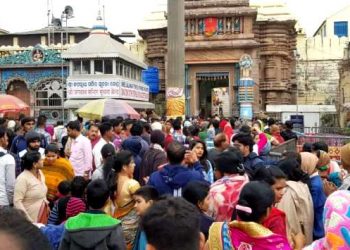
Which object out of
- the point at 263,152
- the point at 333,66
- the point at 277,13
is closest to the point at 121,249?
the point at 263,152

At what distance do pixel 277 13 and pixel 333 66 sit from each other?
5.82 meters

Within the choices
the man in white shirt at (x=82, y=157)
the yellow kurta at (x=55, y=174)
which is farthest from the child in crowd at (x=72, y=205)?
the man in white shirt at (x=82, y=157)

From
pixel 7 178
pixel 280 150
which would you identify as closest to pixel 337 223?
pixel 7 178

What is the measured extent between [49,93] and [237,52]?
1075cm

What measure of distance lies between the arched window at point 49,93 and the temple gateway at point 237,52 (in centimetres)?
679

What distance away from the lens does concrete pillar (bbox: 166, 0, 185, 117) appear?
1728 centimetres

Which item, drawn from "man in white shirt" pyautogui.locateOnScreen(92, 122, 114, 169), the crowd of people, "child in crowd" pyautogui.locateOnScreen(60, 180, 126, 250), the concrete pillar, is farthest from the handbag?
the concrete pillar

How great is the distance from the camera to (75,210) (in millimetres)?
4652

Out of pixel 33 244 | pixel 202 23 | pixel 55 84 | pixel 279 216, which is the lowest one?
pixel 279 216

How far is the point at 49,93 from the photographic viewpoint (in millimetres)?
26688

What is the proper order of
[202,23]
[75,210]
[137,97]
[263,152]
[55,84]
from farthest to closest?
[202,23] < [55,84] < [137,97] < [263,152] < [75,210]

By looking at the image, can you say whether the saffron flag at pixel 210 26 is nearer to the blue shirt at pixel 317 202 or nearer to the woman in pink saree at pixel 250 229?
the blue shirt at pixel 317 202

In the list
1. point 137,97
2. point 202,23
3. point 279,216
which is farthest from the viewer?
point 202,23

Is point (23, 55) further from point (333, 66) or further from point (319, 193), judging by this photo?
point (319, 193)
